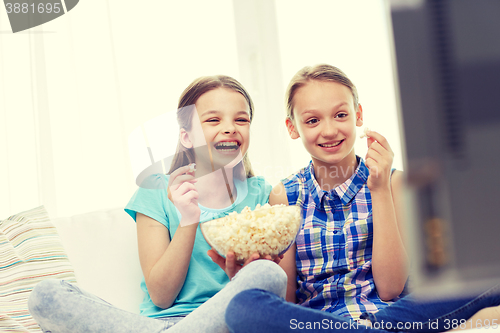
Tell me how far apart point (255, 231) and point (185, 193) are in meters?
0.23

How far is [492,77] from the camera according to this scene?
0.47ft

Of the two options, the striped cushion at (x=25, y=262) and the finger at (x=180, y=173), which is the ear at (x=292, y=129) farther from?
the striped cushion at (x=25, y=262)

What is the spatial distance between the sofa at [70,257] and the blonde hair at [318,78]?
578 millimetres

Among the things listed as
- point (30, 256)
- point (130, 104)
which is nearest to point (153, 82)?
point (130, 104)

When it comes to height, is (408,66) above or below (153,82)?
below

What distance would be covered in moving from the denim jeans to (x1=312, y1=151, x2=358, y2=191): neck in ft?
1.05

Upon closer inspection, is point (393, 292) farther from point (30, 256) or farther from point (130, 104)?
point (130, 104)

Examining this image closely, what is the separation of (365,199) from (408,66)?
794 mm

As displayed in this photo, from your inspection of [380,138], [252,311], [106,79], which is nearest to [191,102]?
[380,138]

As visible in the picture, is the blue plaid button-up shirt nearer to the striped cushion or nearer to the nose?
the nose

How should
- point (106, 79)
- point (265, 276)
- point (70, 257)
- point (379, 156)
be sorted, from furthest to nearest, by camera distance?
1. point (106, 79)
2. point (70, 257)
3. point (379, 156)
4. point (265, 276)

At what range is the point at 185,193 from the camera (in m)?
0.86

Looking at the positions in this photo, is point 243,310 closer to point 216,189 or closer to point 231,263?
point 231,263

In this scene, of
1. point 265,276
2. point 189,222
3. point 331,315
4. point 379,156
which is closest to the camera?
point 331,315
